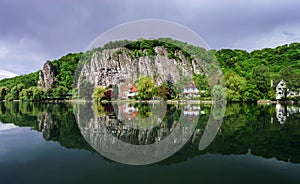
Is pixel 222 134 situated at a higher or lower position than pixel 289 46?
lower

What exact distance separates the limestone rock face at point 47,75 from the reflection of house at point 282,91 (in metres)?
46.7

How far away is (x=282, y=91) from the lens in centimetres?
2883

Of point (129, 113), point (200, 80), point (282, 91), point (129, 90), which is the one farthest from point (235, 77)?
point (129, 113)

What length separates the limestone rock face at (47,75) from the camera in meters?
51.8

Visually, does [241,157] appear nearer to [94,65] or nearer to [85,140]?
[85,140]

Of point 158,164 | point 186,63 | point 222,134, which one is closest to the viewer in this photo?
point 158,164

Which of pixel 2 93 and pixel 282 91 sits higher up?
pixel 282 91

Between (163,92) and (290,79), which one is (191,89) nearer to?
(163,92)

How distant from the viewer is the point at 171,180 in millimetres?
3684

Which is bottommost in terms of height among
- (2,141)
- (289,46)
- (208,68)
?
(2,141)

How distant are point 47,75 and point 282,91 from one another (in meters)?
50.1

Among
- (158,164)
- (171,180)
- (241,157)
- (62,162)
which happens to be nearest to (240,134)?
(241,157)

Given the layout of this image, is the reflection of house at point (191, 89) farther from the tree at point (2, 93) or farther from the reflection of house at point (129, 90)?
the tree at point (2, 93)

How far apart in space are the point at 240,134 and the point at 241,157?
8.08ft
